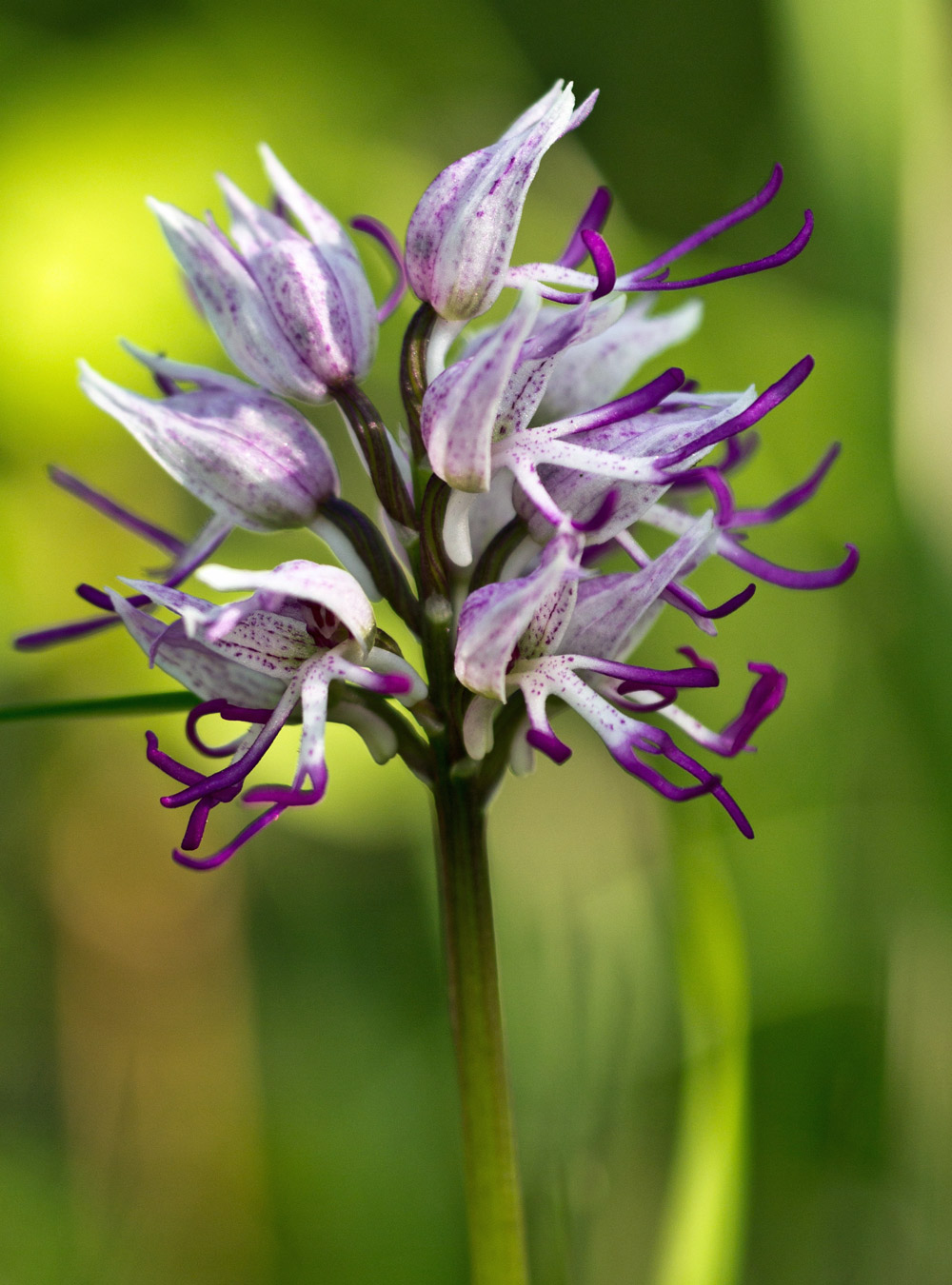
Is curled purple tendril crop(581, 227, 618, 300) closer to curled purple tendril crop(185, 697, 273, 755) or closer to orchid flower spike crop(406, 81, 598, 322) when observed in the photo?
orchid flower spike crop(406, 81, 598, 322)

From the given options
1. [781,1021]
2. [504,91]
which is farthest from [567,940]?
[504,91]

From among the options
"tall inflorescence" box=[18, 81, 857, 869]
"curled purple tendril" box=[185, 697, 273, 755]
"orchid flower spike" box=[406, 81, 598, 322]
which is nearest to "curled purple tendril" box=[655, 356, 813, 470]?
"tall inflorescence" box=[18, 81, 857, 869]

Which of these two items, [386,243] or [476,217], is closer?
[476,217]

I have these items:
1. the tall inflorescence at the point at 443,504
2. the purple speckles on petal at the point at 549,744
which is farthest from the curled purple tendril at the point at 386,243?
the purple speckles on petal at the point at 549,744

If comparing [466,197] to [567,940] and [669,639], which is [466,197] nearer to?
[567,940]

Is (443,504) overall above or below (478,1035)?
above

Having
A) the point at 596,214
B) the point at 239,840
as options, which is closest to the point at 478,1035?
the point at 239,840

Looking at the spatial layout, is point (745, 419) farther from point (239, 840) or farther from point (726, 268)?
point (239, 840)
